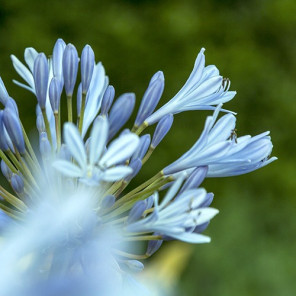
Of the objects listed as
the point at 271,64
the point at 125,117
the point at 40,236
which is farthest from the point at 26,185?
the point at 271,64

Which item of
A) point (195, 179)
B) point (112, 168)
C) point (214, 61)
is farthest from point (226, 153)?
point (214, 61)

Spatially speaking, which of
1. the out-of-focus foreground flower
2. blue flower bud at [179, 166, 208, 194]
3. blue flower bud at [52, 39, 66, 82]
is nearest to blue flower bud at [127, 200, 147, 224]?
the out-of-focus foreground flower

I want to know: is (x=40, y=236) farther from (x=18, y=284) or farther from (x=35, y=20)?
(x=35, y=20)

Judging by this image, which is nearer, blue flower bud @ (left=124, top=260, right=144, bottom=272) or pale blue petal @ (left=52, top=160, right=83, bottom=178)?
pale blue petal @ (left=52, top=160, right=83, bottom=178)

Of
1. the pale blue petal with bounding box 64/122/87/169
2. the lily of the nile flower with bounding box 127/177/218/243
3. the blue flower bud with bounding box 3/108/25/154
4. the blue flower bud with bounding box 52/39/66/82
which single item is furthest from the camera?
the blue flower bud with bounding box 52/39/66/82

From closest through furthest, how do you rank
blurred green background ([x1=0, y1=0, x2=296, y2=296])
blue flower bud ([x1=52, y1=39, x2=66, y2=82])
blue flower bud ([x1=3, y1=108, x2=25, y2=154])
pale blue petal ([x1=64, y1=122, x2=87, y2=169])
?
1. pale blue petal ([x1=64, y1=122, x2=87, y2=169])
2. blue flower bud ([x1=3, y1=108, x2=25, y2=154])
3. blue flower bud ([x1=52, y1=39, x2=66, y2=82])
4. blurred green background ([x1=0, y1=0, x2=296, y2=296])

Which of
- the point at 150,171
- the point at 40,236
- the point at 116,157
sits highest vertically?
the point at 40,236

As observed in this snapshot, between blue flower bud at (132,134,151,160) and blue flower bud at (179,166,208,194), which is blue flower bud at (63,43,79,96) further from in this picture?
blue flower bud at (179,166,208,194)
